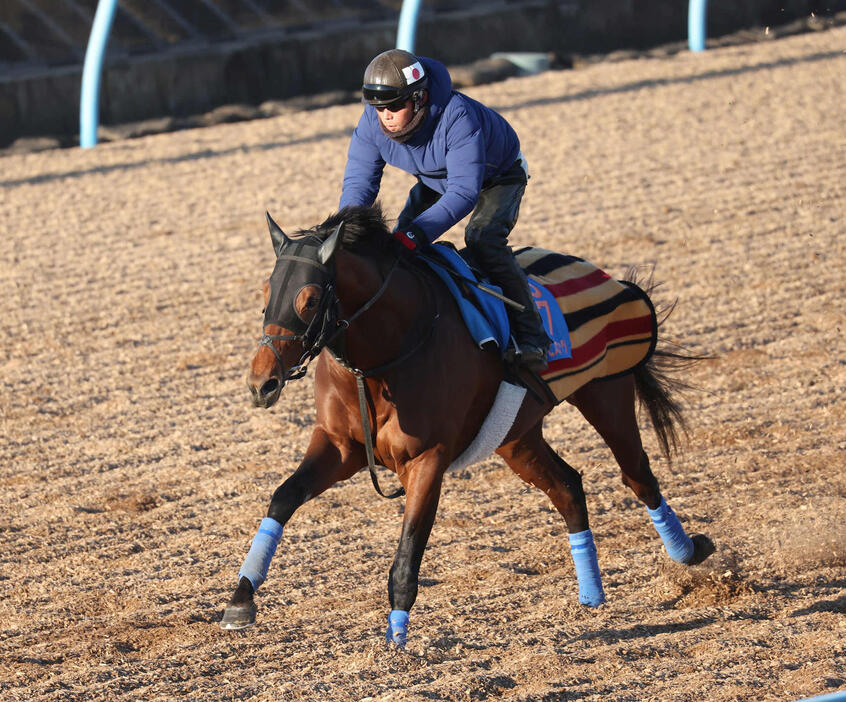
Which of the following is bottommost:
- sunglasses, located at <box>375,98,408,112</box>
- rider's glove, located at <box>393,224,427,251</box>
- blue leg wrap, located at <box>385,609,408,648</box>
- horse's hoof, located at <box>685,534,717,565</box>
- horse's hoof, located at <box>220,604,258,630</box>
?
horse's hoof, located at <box>685,534,717,565</box>

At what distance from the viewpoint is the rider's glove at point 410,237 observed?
4.02m

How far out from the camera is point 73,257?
30.4 ft

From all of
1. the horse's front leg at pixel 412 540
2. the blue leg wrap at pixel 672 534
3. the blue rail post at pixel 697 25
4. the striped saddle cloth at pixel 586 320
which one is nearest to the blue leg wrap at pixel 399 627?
the horse's front leg at pixel 412 540

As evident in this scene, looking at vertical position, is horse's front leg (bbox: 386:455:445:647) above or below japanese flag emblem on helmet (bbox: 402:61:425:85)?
below

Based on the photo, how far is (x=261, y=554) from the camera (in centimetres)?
398

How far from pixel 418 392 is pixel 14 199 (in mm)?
7753

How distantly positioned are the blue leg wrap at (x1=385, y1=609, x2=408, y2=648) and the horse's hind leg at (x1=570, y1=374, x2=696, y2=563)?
1363 millimetres

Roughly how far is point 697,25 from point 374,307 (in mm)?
11550

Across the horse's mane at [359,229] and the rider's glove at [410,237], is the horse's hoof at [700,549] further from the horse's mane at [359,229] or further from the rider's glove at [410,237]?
the horse's mane at [359,229]

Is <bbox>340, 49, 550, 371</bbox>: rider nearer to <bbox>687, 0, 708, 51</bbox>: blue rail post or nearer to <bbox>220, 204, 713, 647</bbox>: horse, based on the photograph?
<bbox>220, 204, 713, 647</bbox>: horse

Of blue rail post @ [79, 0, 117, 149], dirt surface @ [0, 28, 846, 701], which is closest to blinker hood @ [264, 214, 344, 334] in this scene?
dirt surface @ [0, 28, 846, 701]

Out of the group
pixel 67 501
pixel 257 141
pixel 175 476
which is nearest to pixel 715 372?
pixel 175 476

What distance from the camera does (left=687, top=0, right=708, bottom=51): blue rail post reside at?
14.2 m

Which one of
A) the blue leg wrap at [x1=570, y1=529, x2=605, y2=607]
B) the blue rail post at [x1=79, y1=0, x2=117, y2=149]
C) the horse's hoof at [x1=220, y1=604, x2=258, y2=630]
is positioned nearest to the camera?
the horse's hoof at [x1=220, y1=604, x2=258, y2=630]
